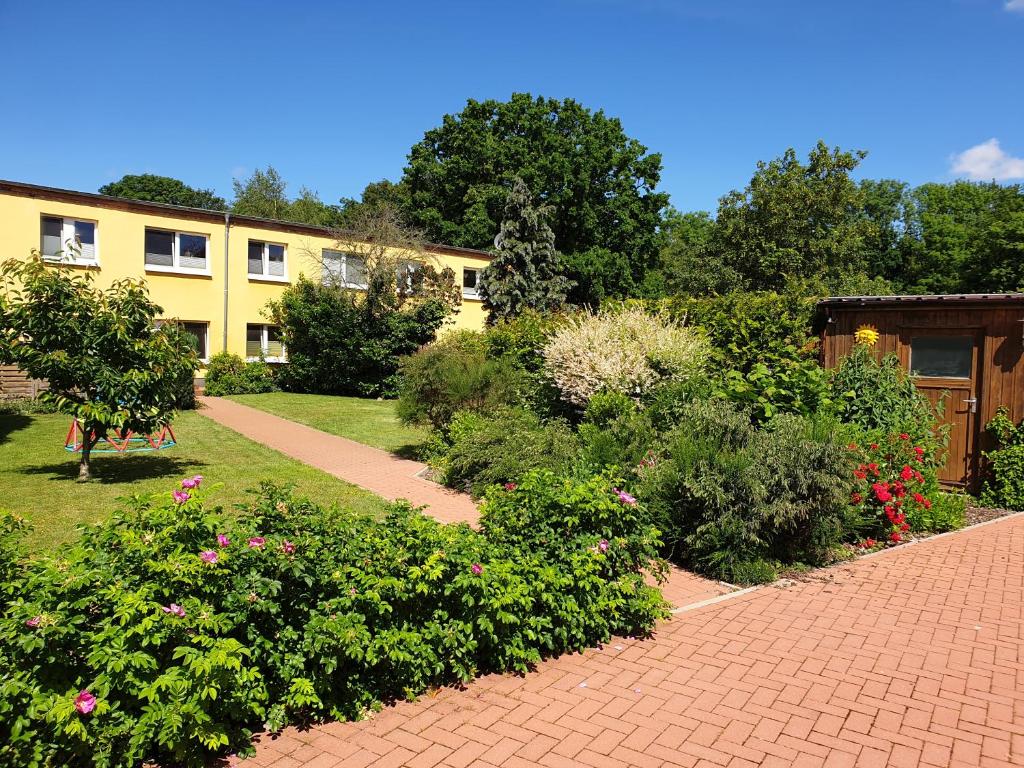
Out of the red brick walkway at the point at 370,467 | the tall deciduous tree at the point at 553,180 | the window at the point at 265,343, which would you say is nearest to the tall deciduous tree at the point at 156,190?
the tall deciduous tree at the point at 553,180

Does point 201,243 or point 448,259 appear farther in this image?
point 448,259

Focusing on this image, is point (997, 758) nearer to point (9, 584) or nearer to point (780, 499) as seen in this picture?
point (780, 499)

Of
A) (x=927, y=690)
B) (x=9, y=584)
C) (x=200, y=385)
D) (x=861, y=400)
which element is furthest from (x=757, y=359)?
(x=200, y=385)

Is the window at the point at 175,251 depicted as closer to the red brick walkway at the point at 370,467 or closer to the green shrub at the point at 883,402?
the red brick walkway at the point at 370,467

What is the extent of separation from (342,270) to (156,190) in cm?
3732

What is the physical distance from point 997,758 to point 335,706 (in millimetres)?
3459

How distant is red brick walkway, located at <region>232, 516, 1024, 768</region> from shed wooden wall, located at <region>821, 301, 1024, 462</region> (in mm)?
5035

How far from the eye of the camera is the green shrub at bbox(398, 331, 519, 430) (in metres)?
11.8

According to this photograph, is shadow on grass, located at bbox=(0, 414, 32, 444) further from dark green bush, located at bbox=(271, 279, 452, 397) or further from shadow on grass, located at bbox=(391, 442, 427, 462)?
dark green bush, located at bbox=(271, 279, 452, 397)

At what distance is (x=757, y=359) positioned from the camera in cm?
1106

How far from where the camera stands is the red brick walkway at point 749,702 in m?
3.52

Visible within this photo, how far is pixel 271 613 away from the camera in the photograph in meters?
3.56

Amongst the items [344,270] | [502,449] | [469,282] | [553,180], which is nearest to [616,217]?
[553,180]

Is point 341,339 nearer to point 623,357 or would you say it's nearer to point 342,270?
point 342,270
